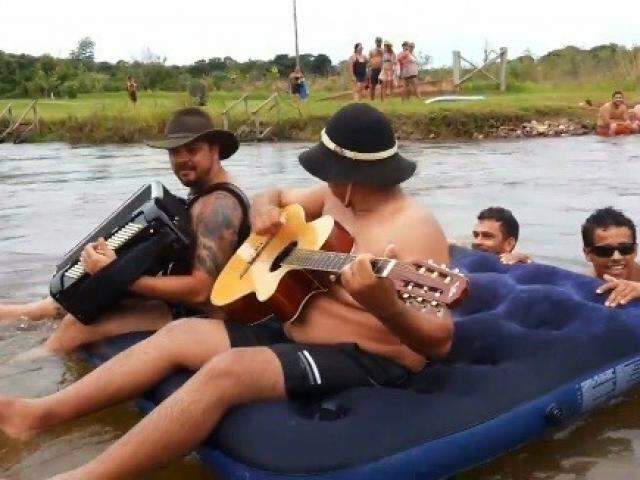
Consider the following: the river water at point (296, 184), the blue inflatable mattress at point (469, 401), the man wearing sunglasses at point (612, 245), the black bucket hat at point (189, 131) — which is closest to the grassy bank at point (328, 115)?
the river water at point (296, 184)

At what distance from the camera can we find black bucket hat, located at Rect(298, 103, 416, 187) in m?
3.84

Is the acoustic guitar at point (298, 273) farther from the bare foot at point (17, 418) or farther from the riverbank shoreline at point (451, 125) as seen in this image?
the riverbank shoreline at point (451, 125)

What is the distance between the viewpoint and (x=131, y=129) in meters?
25.6

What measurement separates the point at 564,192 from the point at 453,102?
A: 37.6ft

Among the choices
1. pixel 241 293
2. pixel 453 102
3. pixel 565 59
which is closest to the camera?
pixel 241 293

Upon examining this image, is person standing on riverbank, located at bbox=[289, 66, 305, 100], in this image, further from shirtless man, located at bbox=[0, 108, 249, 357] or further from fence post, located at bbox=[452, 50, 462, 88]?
shirtless man, located at bbox=[0, 108, 249, 357]

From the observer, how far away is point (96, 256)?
4984mm

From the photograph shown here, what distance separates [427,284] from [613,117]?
734 inches

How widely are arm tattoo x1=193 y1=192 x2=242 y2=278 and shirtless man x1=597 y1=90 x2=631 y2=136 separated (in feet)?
55.9

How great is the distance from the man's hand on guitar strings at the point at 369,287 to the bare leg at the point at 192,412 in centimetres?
57

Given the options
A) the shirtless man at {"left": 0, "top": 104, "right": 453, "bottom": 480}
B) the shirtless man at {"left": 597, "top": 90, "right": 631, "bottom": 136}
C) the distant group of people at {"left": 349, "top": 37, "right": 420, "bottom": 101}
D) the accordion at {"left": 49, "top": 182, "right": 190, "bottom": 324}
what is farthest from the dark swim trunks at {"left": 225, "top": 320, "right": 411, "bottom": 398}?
the distant group of people at {"left": 349, "top": 37, "right": 420, "bottom": 101}

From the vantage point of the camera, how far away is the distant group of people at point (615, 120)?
20453mm

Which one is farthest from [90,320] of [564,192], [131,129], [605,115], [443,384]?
[131,129]

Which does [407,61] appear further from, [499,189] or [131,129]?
[499,189]
